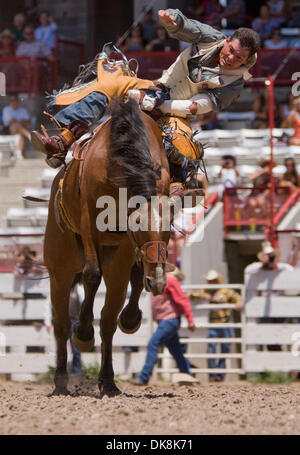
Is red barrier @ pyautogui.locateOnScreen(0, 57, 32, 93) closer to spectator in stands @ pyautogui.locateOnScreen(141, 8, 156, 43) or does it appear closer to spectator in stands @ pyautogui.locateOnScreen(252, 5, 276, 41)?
spectator in stands @ pyautogui.locateOnScreen(141, 8, 156, 43)

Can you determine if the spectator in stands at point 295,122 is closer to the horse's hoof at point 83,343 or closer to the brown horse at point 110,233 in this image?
the brown horse at point 110,233

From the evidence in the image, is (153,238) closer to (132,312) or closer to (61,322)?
(132,312)

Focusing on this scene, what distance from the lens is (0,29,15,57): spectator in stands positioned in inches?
703

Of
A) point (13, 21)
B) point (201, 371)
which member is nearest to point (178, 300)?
point (201, 371)

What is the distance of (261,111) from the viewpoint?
15438 millimetres

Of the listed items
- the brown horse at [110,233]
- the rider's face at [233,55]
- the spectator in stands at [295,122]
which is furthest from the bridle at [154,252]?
the spectator in stands at [295,122]

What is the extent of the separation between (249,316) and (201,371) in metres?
0.87

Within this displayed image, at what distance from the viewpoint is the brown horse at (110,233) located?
6734 mm

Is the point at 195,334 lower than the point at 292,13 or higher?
lower

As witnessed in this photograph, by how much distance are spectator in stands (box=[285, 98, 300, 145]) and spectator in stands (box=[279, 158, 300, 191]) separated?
3.78ft

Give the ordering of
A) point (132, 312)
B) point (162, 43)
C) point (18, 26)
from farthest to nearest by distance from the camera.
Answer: point (18, 26)
point (162, 43)
point (132, 312)

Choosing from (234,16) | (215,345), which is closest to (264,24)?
(234,16)

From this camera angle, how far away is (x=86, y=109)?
7.45 meters

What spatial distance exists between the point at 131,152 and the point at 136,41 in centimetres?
1053
